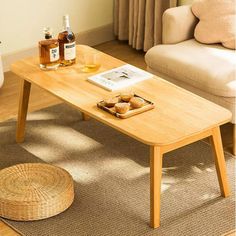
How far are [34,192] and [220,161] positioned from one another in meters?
0.91

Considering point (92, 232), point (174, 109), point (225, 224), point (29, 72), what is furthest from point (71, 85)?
point (225, 224)

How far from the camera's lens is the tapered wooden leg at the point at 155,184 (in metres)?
3.09

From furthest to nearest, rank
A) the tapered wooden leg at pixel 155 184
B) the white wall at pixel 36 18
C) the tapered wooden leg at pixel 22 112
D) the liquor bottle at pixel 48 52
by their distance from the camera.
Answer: the white wall at pixel 36 18
the tapered wooden leg at pixel 22 112
the liquor bottle at pixel 48 52
the tapered wooden leg at pixel 155 184

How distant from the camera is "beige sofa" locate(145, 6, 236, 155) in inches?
149

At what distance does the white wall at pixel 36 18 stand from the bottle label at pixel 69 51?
1.29 meters

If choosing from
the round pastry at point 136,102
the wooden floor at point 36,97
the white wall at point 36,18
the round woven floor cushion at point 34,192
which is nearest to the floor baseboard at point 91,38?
the white wall at point 36,18

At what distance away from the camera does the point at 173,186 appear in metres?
3.55

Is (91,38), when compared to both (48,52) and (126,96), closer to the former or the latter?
(48,52)

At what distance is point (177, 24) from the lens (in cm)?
430

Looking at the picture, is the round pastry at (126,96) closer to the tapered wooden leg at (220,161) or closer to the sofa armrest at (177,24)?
the tapered wooden leg at (220,161)

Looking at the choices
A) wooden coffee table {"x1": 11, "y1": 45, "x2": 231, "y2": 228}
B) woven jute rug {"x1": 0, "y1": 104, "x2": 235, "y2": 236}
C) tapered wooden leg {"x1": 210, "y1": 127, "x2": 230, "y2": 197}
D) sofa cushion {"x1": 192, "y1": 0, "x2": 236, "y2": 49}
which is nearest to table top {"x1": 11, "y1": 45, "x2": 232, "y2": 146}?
wooden coffee table {"x1": 11, "y1": 45, "x2": 231, "y2": 228}

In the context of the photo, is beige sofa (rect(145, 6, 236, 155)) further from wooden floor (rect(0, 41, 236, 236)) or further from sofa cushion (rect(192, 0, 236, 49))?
wooden floor (rect(0, 41, 236, 236))

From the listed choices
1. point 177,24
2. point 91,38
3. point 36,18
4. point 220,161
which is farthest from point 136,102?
point 91,38

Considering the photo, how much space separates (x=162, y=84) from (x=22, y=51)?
1.80 meters
